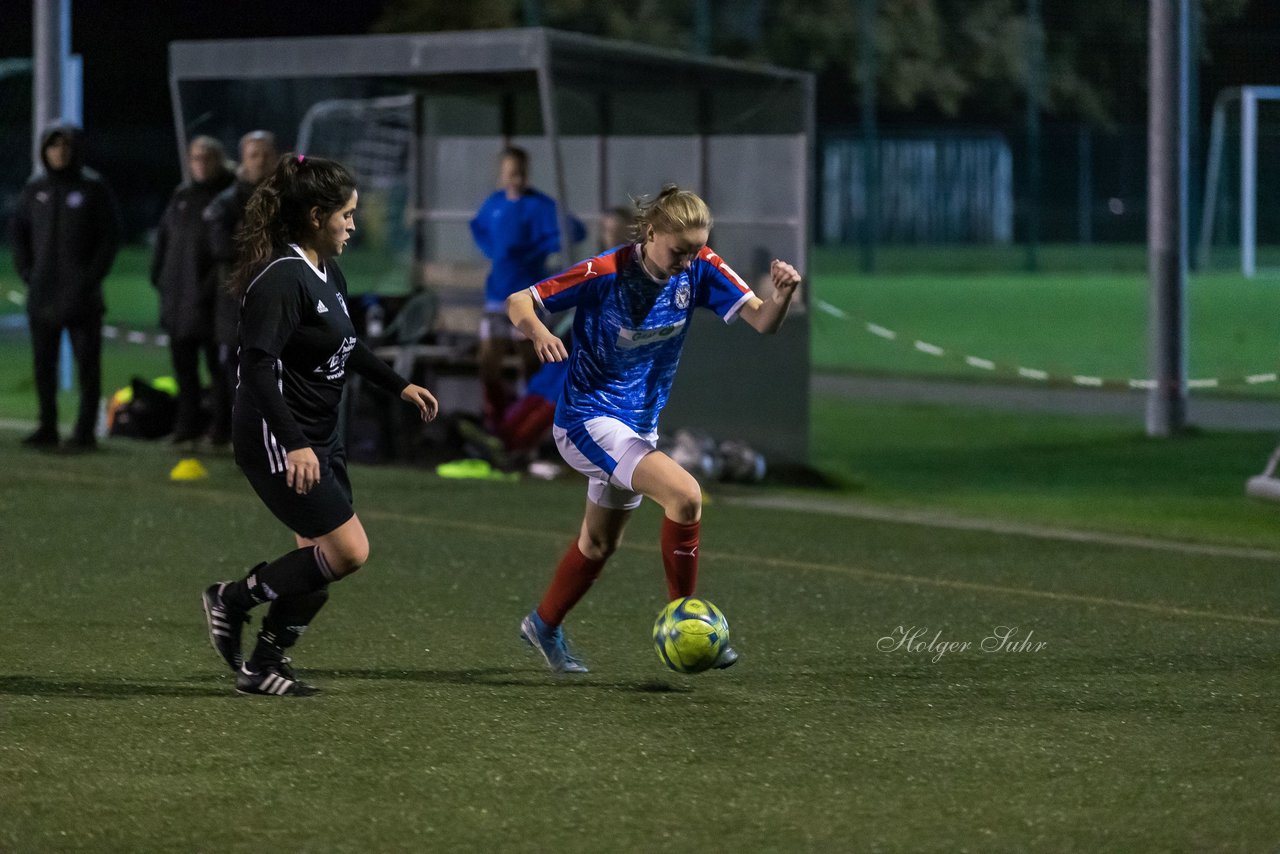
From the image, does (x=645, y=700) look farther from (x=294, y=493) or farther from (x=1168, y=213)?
(x=1168, y=213)

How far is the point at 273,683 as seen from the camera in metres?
6.26

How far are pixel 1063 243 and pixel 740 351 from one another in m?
24.5

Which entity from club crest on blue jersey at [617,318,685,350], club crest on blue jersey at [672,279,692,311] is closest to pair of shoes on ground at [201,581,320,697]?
club crest on blue jersey at [617,318,685,350]

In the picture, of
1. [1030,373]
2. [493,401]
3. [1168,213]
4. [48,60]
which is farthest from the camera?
[1030,373]

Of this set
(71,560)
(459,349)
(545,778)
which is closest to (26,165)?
(459,349)

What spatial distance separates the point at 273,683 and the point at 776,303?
196 centimetres

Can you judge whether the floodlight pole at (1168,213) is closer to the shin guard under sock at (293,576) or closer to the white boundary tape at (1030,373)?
the white boundary tape at (1030,373)

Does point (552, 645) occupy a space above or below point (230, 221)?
below

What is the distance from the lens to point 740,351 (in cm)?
1262

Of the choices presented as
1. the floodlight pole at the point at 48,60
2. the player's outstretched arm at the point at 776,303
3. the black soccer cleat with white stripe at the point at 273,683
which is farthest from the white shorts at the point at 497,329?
the black soccer cleat with white stripe at the point at 273,683

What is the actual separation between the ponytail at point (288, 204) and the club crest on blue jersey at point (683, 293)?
1.11 meters

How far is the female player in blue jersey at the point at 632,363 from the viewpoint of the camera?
6.32 m

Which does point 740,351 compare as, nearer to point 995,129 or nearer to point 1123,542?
point 1123,542

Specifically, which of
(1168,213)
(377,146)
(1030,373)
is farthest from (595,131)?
(1030,373)
